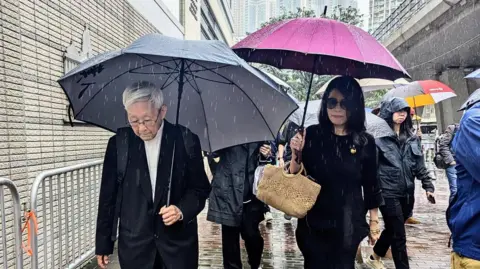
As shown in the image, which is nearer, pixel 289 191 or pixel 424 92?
pixel 289 191

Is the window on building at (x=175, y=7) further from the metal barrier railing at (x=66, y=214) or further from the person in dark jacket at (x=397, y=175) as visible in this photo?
the person in dark jacket at (x=397, y=175)

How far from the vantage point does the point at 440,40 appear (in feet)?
50.8

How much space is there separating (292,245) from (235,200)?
214cm

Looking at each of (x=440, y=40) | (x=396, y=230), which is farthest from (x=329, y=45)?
(x=440, y=40)

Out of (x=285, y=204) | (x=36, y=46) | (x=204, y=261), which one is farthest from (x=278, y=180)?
(x=36, y=46)

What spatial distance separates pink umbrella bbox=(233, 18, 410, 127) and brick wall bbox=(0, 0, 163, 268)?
6.59 feet

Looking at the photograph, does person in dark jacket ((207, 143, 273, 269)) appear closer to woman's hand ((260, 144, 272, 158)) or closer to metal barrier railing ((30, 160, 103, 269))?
woman's hand ((260, 144, 272, 158))

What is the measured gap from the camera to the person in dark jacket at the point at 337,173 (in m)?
3.15

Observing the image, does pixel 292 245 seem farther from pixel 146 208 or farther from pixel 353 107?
pixel 146 208

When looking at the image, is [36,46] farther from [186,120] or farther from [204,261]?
[204,261]

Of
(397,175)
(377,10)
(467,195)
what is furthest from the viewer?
(377,10)

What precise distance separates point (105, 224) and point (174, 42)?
111 cm

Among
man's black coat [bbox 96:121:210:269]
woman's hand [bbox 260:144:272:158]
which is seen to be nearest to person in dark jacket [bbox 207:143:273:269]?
woman's hand [bbox 260:144:272:158]

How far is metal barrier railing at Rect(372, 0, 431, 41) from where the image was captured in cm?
1631
